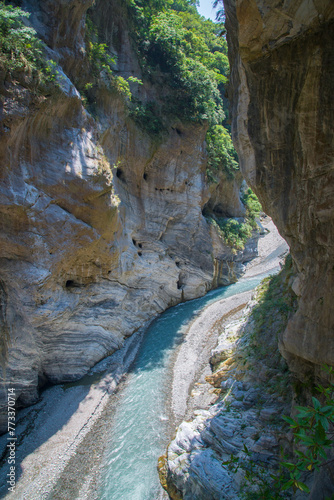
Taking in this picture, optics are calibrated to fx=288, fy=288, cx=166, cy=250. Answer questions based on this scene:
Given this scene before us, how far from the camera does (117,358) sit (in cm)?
1316

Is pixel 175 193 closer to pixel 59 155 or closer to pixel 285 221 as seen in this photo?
pixel 59 155

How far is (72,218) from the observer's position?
37.2ft

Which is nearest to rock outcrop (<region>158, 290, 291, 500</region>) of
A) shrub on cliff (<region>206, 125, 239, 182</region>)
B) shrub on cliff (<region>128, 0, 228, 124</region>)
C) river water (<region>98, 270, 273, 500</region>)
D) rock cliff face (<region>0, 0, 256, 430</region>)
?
river water (<region>98, 270, 273, 500</region>)

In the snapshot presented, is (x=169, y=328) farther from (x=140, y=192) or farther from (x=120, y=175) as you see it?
(x=120, y=175)

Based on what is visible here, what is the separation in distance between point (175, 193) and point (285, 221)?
558 inches

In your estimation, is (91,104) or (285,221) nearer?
(285,221)

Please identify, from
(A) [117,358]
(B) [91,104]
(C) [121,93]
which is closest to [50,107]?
(B) [91,104]

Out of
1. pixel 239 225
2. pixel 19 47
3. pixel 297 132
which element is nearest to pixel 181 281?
pixel 239 225

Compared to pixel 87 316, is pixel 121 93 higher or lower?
higher

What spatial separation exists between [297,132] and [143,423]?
974 cm

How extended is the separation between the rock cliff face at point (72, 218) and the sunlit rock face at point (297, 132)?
6.82 meters

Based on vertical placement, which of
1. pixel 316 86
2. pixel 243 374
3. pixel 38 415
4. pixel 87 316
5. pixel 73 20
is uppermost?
pixel 73 20

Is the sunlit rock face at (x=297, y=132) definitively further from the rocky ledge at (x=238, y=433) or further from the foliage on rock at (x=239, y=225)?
the foliage on rock at (x=239, y=225)

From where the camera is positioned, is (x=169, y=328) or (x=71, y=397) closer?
(x=71, y=397)
